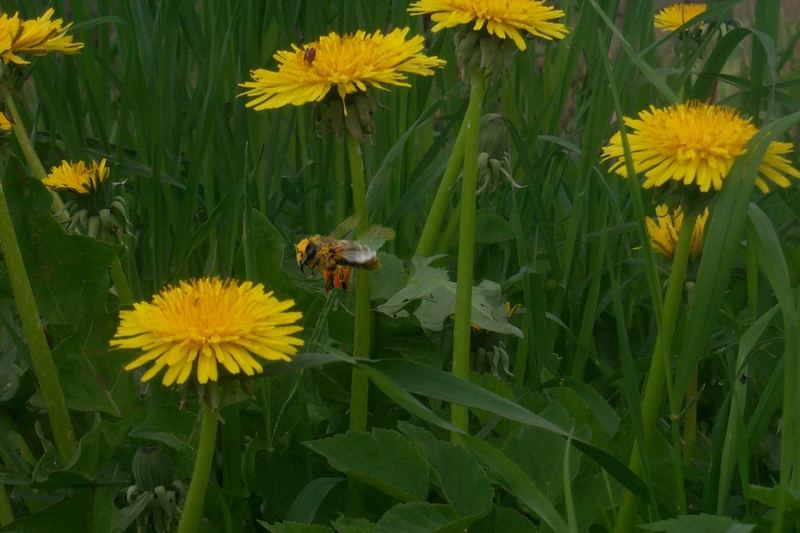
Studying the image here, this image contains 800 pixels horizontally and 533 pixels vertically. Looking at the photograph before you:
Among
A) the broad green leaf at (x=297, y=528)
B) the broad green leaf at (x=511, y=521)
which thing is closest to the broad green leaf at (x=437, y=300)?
the broad green leaf at (x=511, y=521)

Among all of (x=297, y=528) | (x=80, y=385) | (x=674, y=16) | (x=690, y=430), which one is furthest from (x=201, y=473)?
(x=674, y=16)

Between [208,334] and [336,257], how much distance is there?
36 centimetres

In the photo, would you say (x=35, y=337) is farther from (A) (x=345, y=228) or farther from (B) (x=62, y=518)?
(A) (x=345, y=228)

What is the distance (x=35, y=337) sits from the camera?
1328 millimetres

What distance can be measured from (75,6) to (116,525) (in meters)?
1.07

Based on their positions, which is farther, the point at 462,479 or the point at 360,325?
the point at 360,325

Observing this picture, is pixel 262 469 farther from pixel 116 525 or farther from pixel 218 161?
pixel 218 161

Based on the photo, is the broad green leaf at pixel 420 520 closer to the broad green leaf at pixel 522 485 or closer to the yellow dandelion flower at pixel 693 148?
the broad green leaf at pixel 522 485

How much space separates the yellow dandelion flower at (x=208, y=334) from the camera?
0.95 meters

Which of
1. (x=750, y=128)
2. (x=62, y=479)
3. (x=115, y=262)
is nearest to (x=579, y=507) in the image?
(x=750, y=128)

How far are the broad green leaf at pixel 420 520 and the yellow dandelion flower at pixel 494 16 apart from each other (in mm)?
485

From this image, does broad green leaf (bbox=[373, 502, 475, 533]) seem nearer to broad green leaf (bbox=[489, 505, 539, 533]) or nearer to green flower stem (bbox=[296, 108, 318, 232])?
broad green leaf (bbox=[489, 505, 539, 533])

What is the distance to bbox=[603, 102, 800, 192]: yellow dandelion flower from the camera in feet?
3.59

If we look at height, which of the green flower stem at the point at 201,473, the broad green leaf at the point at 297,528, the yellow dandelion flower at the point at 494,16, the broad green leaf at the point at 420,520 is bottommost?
the broad green leaf at the point at 297,528
